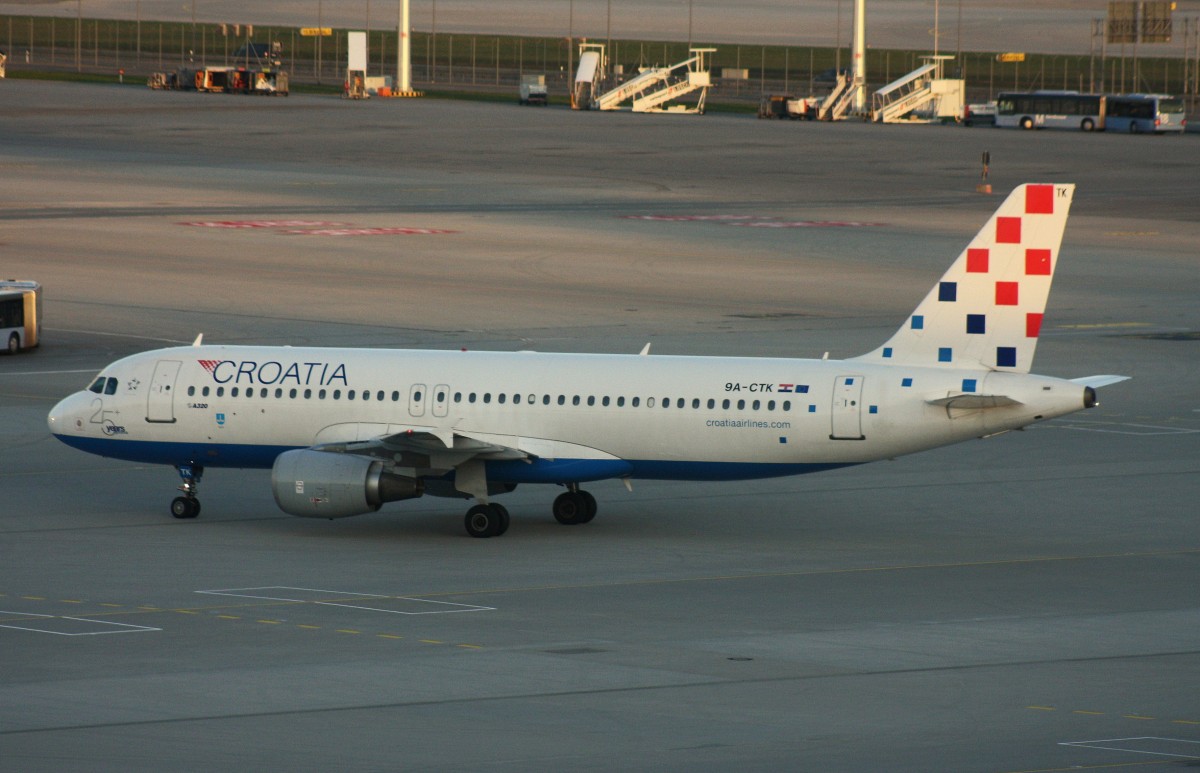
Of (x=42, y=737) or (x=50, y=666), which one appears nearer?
(x=42, y=737)

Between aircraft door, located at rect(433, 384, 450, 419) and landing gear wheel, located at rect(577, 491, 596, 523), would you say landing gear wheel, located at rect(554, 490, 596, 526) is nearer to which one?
landing gear wheel, located at rect(577, 491, 596, 523)

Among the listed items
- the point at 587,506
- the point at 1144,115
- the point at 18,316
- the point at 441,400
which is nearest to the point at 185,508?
the point at 441,400

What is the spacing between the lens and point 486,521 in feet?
130

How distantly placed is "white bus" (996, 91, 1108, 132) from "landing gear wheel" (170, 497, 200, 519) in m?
137

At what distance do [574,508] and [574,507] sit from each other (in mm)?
21

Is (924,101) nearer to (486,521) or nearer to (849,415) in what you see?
(849,415)

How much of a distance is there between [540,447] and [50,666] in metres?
13.2

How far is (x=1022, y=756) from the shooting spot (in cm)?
2383

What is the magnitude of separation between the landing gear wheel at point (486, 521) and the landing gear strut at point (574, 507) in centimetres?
177

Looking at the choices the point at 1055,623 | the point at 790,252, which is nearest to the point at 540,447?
the point at 1055,623

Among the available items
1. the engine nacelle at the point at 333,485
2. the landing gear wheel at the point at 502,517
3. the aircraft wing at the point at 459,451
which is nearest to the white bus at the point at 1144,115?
the aircraft wing at the point at 459,451

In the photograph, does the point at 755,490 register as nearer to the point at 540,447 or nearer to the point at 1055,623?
the point at 540,447

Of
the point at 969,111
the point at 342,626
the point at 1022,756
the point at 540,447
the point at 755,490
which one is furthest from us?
the point at 969,111

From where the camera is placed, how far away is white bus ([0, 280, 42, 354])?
64.0m
